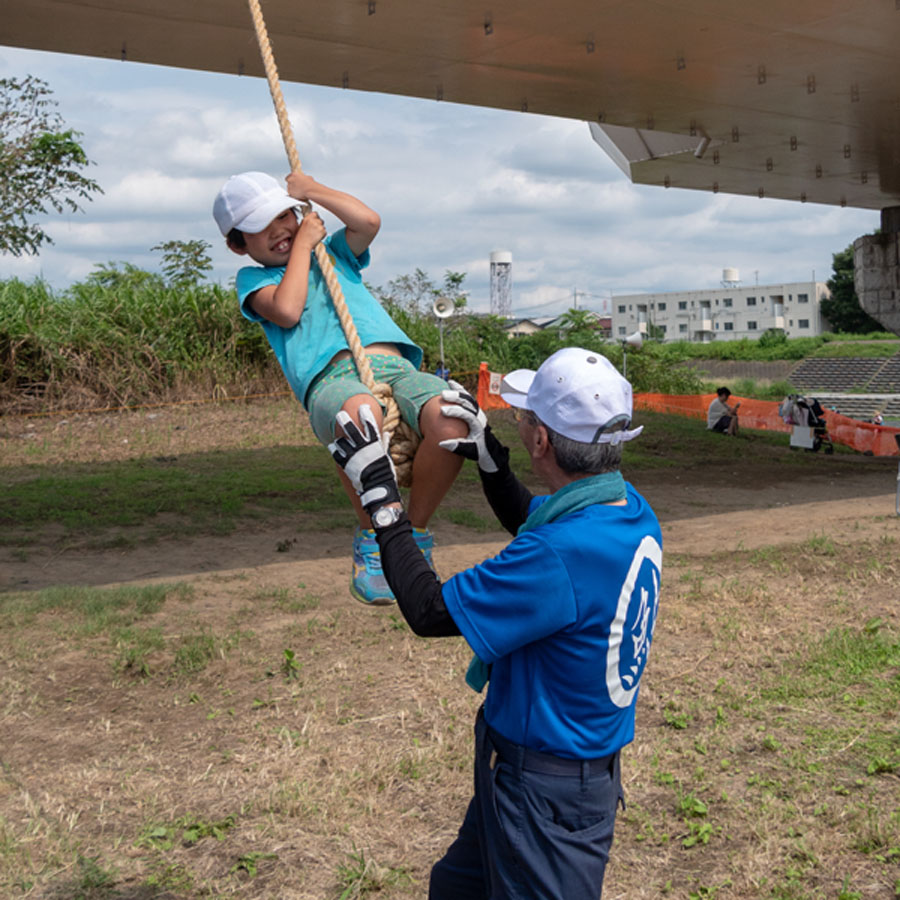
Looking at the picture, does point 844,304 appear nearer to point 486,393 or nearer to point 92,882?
point 486,393

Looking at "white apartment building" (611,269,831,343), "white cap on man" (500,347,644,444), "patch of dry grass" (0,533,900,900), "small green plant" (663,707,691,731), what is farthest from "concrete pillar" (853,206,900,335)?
"white apartment building" (611,269,831,343)

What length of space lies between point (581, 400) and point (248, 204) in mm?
1607

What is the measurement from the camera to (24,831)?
14.1 feet

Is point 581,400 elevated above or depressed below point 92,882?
above

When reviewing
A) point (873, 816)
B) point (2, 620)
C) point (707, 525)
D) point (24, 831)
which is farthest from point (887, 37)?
point (24, 831)

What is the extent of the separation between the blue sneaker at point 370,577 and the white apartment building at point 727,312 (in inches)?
3706

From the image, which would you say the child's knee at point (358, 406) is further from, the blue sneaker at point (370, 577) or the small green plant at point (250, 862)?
the small green plant at point (250, 862)

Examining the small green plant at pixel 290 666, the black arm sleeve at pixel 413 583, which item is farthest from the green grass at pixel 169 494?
the black arm sleeve at pixel 413 583

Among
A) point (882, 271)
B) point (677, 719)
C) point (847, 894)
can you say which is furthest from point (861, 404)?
point (847, 894)

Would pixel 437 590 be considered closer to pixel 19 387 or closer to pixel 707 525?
pixel 707 525

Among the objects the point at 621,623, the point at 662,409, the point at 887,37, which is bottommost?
the point at 662,409

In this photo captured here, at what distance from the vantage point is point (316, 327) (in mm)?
3494

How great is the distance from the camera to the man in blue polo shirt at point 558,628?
235 cm

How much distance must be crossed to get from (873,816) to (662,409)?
2232 cm
